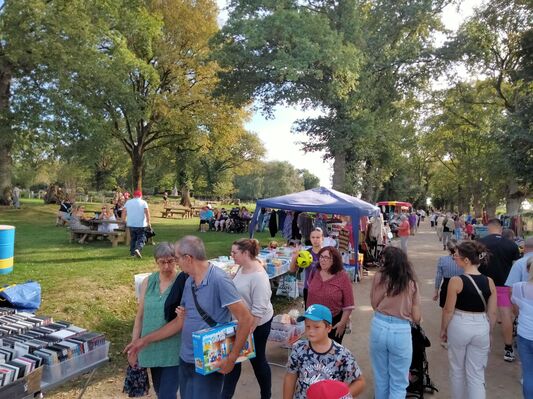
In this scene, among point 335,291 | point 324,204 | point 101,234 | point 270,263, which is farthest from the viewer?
point 101,234

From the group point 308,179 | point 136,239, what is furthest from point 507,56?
point 308,179

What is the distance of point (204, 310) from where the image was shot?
2.70 m

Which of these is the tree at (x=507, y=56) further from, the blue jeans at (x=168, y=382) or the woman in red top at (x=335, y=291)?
the blue jeans at (x=168, y=382)

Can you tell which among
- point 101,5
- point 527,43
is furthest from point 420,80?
point 101,5

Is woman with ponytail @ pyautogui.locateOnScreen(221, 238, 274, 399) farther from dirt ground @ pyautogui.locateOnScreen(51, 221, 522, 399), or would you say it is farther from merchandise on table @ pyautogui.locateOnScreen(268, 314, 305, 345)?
merchandise on table @ pyautogui.locateOnScreen(268, 314, 305, 345)

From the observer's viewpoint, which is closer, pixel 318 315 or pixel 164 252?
pixel 318 315

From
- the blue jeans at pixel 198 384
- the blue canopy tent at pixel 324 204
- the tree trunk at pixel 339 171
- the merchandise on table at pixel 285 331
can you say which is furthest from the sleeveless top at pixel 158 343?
the tree trunk at pixel 339 171

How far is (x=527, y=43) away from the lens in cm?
1555

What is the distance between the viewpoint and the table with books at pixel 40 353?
2.76 metres

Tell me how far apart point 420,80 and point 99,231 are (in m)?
17.6

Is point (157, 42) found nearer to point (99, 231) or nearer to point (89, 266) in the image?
point (99, 231)

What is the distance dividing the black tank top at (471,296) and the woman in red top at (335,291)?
1029 mm

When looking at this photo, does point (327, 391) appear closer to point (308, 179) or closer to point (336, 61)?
point (336, 61)

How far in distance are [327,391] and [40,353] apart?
239 cm
